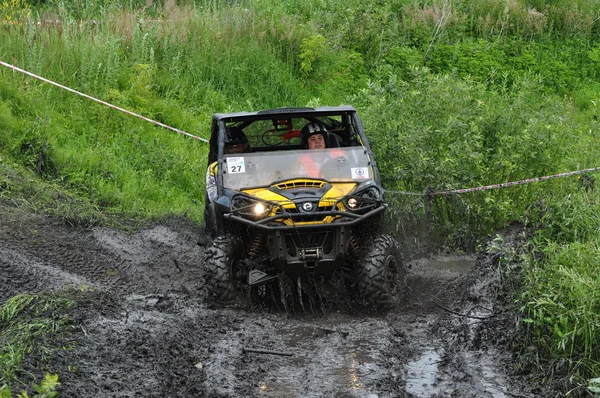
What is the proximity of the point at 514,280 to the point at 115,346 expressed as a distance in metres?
3.08

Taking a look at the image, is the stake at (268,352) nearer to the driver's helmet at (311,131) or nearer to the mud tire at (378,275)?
the mud tire at (378,275)

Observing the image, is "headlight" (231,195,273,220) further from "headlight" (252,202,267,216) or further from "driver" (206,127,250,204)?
"driver" (206,127,250,204)

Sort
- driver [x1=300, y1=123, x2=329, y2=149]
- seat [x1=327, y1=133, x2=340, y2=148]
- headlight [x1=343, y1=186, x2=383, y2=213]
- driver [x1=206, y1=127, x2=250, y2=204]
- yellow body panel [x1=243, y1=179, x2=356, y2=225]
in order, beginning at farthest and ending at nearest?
1. driver [x1=206, y1=127, x2=250, y2=204]
2. seat [x1=327, y1=133, x2=340, y2=148]
3. driver [x1=300, y1=123, x2=329, y2=149]
4. headlight [x1=343, y1=186, x2=383, y2=213]
5. yellow body panel [x1=243, y1=179, x2=356, y2=225]

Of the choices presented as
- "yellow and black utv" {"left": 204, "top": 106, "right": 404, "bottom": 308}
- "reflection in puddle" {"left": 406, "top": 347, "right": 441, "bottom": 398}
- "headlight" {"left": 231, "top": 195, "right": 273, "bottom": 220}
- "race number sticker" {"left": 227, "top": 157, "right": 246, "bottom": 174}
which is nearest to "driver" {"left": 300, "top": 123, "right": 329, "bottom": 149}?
"yellow and black utv" {"left": 204, "top": 106, "right": 404, "bottom": 308}

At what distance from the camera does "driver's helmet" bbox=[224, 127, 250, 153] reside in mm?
10562

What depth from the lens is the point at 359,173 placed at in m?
9.53

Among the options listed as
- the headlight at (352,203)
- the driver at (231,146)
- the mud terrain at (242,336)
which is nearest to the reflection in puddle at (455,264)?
the mud terrain at (242,336)

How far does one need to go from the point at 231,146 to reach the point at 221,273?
2.11 meters

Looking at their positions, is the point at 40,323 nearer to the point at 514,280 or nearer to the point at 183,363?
the point at 183,363

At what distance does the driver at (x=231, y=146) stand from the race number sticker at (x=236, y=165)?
31.8 inches

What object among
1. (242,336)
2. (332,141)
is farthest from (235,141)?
(242,336)

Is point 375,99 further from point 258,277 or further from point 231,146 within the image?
point 258,277

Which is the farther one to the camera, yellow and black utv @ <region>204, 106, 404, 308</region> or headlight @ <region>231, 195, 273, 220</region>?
headlight @ <region>231, 195, 273, 220</region>

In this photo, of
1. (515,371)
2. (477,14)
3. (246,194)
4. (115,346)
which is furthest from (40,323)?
(477,14)
